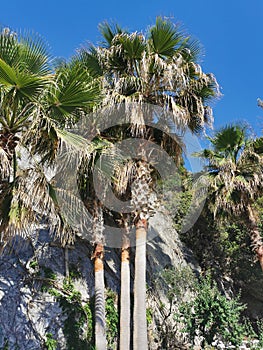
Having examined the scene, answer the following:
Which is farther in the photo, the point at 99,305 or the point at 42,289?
the point at 42,289

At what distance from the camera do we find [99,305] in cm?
794

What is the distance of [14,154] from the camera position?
554 centimetres

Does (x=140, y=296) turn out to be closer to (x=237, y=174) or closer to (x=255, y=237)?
(x=255, y=237)

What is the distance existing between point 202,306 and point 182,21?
703 cm

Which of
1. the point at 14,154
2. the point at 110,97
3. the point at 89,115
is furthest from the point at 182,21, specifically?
the point at 14,154

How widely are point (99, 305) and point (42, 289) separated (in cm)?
160

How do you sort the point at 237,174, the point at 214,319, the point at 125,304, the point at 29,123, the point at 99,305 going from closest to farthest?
the point at 29,123 < the point at 99,305 < the point at 214,319 < the point at 125,304 < the point at 237,174

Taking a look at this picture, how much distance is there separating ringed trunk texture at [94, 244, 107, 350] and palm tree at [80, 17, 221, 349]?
97 centimetres

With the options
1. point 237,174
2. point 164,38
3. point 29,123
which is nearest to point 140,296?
point 29,123

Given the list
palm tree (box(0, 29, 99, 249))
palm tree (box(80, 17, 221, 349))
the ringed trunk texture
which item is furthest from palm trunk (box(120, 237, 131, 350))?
palm tree (box(0, 29, 99, 249))

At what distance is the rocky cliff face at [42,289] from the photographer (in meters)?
7.76

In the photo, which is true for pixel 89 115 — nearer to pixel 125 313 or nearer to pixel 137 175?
pixel 137 175

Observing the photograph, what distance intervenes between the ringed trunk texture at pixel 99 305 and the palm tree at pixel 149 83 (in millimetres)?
965

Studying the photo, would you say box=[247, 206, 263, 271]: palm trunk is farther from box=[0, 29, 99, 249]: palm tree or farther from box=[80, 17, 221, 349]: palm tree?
box=[0, 29, 99, 249]: palm tree
